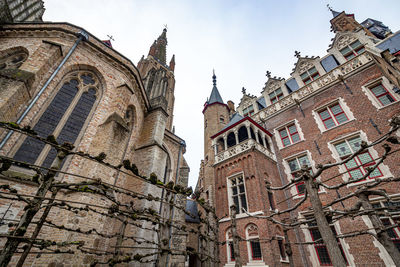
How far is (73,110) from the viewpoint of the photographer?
7.01m

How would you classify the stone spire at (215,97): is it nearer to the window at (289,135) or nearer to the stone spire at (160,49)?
the window at (289,135)

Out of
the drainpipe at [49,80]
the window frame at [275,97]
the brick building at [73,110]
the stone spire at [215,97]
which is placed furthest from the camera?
the stone spire at [215,97]

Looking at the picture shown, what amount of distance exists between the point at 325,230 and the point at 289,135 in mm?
10602

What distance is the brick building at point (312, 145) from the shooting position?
27.4 ft

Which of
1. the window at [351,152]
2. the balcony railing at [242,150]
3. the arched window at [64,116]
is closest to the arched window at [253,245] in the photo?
the balcony railing at [242,150]

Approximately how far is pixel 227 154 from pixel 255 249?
18.7 feet

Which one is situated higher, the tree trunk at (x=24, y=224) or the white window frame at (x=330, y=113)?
the white window frame at (x=330, y=113)

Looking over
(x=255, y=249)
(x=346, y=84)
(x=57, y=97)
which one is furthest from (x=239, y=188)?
(x=57, y=97)

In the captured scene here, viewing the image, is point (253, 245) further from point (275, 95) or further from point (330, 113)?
point (275, 95)

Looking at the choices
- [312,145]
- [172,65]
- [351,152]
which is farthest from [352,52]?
[172,65]

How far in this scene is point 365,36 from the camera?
39.7ft

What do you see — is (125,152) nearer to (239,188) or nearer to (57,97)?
(57,97)

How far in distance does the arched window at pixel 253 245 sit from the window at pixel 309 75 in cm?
1146

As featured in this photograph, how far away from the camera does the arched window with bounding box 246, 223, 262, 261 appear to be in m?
8.81
